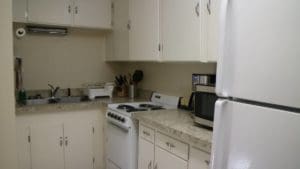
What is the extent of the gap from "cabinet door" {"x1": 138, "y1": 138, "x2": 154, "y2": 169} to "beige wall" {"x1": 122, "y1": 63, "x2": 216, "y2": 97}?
0.75m

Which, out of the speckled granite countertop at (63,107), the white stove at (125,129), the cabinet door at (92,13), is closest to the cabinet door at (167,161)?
the white stove at (125,129)

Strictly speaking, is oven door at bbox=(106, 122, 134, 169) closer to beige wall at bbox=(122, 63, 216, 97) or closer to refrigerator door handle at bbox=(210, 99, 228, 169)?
beige wall at bbox=(122, 63, 216, 97)

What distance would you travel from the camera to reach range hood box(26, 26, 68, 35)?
11.0 ft

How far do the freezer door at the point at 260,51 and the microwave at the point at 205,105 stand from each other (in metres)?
0.72

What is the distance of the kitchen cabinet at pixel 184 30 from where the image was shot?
6.77 ft

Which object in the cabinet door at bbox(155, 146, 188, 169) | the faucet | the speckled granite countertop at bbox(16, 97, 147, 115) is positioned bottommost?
the cabinet door at bbox(155, 146, 188, 169)

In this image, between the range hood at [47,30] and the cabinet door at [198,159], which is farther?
the range hood at [47,30]

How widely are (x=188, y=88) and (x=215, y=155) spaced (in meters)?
1.63

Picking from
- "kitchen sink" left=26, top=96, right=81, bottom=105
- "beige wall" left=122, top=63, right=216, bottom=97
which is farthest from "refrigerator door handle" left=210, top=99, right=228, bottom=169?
"kitchen sink" left=26, top=96, right=81, bottom=105

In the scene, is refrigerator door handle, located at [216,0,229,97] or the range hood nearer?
refrigerator door handle, located at [216,0,229,97]

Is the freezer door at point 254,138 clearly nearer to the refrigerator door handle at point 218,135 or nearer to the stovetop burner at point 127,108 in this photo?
the refrigerator door handle at point 218,135

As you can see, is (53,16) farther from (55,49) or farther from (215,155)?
(215,155)

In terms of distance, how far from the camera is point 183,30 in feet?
7.44

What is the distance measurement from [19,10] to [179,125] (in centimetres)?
219
